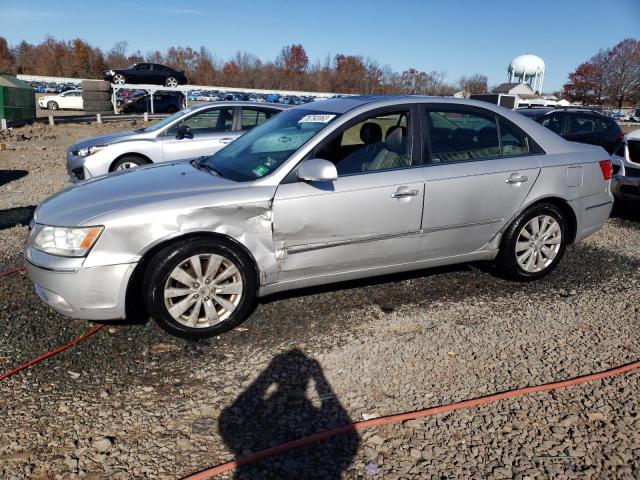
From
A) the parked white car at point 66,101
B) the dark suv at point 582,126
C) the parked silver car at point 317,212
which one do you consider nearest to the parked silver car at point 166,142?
the parked silver car at point 317,212

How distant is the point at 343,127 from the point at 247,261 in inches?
49.2

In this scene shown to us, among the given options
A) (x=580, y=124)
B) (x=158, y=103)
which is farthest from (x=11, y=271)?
(x=158, y=103)

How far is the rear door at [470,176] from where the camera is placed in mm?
4145

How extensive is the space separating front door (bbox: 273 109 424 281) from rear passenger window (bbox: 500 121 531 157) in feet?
2.88

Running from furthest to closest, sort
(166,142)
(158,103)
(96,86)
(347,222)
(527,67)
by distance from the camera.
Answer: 1. (527,67)
2. (96,86)
3. (158,103)
4. (166,142)
5. (347,222)

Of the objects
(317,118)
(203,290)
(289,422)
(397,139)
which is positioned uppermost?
(317,118)

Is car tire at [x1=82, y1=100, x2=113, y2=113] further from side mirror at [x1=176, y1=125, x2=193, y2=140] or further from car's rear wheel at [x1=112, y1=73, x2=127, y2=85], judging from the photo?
side mirror at [x1=176, y1=125, x2=193, y2=140]

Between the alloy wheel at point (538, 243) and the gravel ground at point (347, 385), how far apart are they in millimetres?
232

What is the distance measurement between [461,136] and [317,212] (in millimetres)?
1507

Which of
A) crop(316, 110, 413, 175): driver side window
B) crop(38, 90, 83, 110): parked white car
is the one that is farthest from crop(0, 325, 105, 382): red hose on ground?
crop(38, 90, 83, 110): parked white car

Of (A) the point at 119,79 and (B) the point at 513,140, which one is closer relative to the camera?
(B) the point at 513,140

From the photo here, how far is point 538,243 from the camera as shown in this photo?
184 inches

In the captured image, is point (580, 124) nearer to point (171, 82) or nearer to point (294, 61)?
point (171, 82)

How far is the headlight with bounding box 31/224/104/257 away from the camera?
334 centimetres
